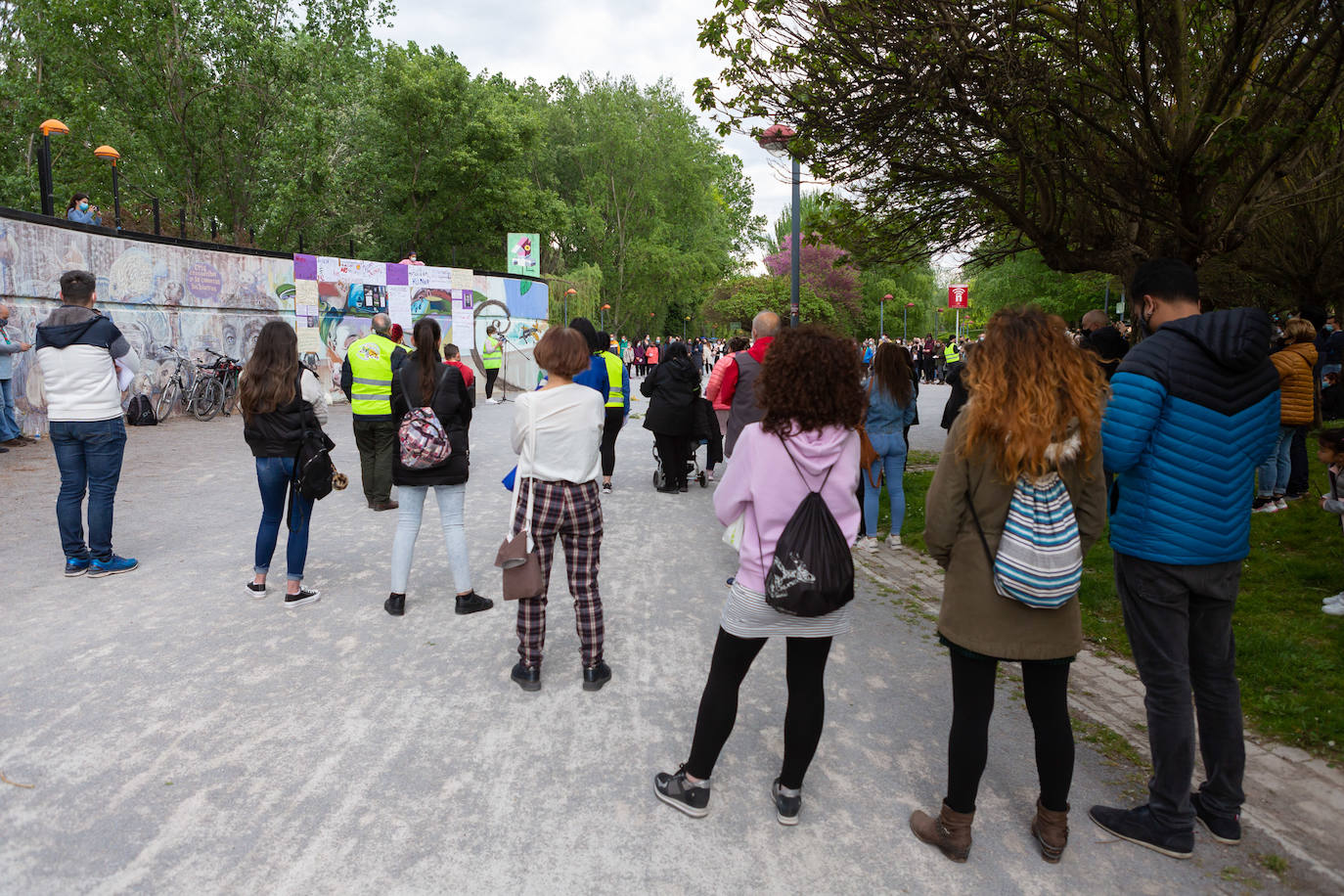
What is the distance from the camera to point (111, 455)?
5926 mm

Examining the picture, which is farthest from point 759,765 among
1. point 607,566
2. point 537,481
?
point 607,566

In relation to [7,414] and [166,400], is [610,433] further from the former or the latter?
[166,400]

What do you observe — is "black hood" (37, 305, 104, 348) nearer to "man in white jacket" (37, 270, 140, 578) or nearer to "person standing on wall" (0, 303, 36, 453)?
A: "man in white jacket" (37, 270, 140, 578)

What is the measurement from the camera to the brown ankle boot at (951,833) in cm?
282

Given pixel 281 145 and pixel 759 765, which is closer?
pixel 759 765

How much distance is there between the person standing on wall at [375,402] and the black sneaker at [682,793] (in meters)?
5.84

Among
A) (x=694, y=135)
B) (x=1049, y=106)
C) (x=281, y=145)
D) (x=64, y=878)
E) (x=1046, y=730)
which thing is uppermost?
(x=694, y=135)

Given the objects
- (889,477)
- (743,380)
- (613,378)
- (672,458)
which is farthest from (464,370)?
(889,477)

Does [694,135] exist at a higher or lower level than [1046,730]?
higher

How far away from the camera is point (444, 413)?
5285 millimetres

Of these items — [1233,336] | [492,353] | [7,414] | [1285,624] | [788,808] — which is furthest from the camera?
[492,353]

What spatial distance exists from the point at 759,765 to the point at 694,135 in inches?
1941

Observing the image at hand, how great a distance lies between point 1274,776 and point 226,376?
17716 mm

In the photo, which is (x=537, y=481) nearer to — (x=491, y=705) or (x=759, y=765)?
(x=491, y=705)
